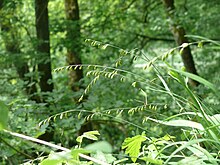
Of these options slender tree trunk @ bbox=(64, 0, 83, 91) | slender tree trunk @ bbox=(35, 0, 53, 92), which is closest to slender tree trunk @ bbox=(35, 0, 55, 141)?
slender tree trunk @ bbox=(35, 0, 53, 92)

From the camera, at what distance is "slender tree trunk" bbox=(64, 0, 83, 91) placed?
3.86 metres

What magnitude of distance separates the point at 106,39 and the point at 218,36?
1.19m

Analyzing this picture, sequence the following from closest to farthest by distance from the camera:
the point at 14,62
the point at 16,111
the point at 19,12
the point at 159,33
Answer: the point at 16,111 → the point at 14,62 → the point at 19,12 → the point at 159,33

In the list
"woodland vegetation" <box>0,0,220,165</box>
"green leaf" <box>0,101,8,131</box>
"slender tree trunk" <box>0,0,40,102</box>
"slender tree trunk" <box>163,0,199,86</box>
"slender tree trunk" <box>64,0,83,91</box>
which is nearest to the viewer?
"green leaf" <box>0,101,8,131</box>

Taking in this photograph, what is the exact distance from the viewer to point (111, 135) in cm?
468

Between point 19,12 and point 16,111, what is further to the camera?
point 19,12

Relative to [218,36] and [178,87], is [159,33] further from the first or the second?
[178,87]

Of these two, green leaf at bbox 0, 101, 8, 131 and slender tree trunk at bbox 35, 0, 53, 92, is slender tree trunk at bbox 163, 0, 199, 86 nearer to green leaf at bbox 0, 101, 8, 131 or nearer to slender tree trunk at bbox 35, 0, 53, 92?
slender tree trunk at bbox 35, 0, 53, 92

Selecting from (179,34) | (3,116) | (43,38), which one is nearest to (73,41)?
(43,38)

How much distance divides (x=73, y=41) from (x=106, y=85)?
1.56 ft

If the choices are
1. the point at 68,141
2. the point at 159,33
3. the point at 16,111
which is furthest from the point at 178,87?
the point at 159,33

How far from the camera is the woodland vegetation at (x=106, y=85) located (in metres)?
1.22

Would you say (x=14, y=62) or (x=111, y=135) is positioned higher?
(x=14, y=62)

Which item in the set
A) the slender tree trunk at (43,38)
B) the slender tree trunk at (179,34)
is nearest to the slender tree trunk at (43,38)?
the slender tree trunk at (43,38)
